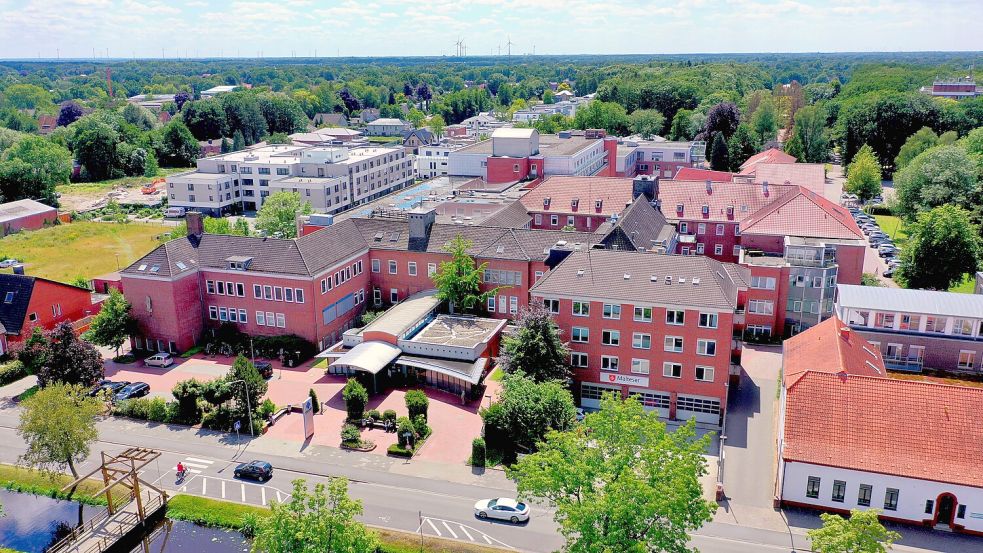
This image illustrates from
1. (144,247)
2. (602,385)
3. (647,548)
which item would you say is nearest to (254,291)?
(602,385)

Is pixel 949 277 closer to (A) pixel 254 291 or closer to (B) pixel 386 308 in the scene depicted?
(B) pixel 386 308

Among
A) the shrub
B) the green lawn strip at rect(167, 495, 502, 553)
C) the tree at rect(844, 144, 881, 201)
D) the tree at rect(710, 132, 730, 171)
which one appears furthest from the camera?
the tree at rect(710, 132, 730, 171)

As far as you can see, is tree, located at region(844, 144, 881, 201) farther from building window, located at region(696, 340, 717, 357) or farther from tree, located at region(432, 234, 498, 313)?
tree, located at region(432, 234, 498, 313)

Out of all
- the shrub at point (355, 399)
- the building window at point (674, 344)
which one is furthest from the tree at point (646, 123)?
the shrub at point (355, 399)

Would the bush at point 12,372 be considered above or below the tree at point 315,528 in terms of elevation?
below

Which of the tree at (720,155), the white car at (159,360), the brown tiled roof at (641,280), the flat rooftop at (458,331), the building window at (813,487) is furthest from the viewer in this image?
the tree at (720,155)

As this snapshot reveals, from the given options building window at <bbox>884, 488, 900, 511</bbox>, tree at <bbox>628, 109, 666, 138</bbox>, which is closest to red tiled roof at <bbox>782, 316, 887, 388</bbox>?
building window at <bbox>884, 488, 900, 511</bbox>

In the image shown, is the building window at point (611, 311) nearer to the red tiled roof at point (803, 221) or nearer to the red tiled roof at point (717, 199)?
the red tiled roof at point (803, 221)
